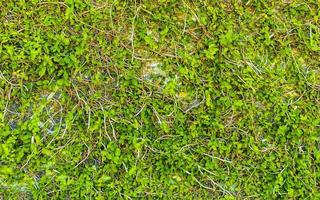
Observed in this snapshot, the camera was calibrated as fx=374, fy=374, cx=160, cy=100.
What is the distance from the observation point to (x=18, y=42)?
2.55m

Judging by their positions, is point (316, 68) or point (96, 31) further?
point (316, 68)

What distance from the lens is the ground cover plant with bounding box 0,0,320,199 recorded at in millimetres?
2492

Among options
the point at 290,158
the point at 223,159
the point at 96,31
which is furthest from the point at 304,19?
the point at 96,31

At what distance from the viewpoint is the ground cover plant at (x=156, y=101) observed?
2.49 metres

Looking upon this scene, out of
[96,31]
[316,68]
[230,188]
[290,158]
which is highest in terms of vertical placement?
[96,31]

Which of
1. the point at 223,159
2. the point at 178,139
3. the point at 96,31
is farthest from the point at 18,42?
the point at 223,159

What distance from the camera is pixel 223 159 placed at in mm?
2613

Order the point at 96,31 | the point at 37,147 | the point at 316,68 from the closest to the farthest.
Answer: the point at 37,147 < the point at 96,31 < the point at 316,68

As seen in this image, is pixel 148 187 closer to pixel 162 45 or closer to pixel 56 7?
pixel 162 45

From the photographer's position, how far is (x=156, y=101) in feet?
8.60

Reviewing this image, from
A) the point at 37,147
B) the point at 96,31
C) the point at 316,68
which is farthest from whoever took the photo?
the point at 316,68

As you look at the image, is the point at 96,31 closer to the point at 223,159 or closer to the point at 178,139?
the point at 178,139

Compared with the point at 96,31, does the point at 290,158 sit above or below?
below

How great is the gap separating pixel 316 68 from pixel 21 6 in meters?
2.18
